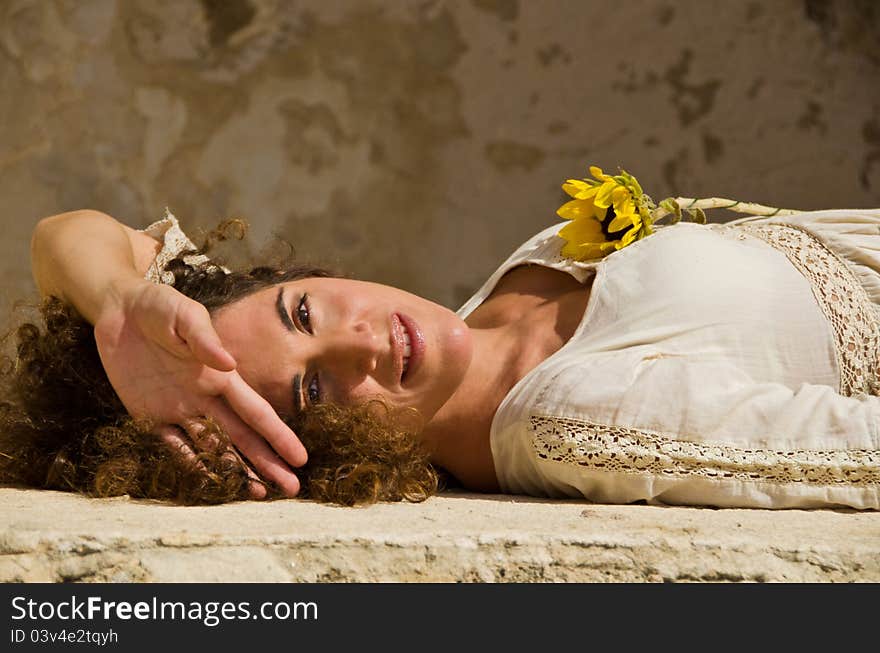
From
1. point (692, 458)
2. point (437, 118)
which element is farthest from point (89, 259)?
point (437, 118)

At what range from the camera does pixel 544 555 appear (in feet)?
4.64

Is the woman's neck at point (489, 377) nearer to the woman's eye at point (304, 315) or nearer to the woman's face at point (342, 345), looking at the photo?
the woman's face at point (342, 345)

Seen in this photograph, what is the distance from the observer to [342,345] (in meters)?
1.99

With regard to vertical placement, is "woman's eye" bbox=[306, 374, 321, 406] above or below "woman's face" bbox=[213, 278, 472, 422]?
below

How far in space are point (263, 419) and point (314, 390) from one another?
0.51ft

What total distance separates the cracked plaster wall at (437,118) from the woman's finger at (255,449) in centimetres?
204

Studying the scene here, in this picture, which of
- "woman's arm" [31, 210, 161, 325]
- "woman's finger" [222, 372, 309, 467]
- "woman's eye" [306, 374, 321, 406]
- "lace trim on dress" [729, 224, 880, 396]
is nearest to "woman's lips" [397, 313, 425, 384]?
"woman's eye" [306, 374, 321, 406]

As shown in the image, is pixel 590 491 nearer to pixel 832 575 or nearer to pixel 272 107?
pixel 832 575

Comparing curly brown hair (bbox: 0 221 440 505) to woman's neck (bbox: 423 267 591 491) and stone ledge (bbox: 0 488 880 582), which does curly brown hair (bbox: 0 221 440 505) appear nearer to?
woman's neck (bbox: 423 267 591 491)

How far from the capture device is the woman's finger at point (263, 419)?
1856mm

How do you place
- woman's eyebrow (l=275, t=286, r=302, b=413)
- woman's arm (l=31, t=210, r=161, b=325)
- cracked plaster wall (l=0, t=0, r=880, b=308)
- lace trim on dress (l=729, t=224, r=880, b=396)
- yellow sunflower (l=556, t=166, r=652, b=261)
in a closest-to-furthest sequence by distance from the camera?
woman's eyebrow (l=275, t=286, r=302, b=413), woman's arm (l=31, t=210, r=161, b=325), lace trim on dress (l=729, t=224, r=880, b=396), yellow sunflower (l=556, t=166, r=652, b=261), cracked plaster wall (l=0, t=0, r=880, b=308)

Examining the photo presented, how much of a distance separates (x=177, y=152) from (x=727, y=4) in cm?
207

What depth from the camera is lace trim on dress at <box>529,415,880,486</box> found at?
71.4 inches

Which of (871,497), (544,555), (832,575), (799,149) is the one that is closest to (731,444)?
(871,497)
